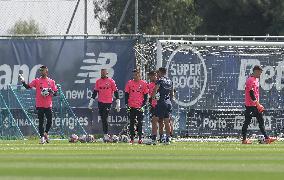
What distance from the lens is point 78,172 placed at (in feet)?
51.2

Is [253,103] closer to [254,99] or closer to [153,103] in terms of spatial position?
[254,99]

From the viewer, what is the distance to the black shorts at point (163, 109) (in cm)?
2939

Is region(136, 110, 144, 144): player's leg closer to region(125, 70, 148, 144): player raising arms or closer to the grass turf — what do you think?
region(125, 70, 148, 144): player raising arms

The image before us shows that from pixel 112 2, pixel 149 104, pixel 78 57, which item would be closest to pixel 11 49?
pixel 78 57

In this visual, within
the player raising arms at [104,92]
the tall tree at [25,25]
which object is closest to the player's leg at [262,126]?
the player raising arms at [104,92]

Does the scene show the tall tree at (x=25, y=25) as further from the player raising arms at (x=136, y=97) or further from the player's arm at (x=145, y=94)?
the player's arm at (x=145, y=94)

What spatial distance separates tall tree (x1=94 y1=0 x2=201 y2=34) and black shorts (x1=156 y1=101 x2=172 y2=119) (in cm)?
1951

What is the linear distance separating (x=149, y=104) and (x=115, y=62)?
2.09m

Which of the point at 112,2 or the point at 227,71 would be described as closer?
the point at 227,71

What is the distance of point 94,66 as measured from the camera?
3475 centimetres

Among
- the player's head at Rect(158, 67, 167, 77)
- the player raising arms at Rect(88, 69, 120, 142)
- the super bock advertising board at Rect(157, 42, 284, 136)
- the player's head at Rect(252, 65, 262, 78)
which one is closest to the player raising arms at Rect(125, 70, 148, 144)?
the player raising arms at Rect(88, 69, 120, 142)

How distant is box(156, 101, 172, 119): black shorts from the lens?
2939 centimetres

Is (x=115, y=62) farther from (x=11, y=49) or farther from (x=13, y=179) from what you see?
(x=13, y=179)

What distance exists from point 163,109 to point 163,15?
33.8 metres
